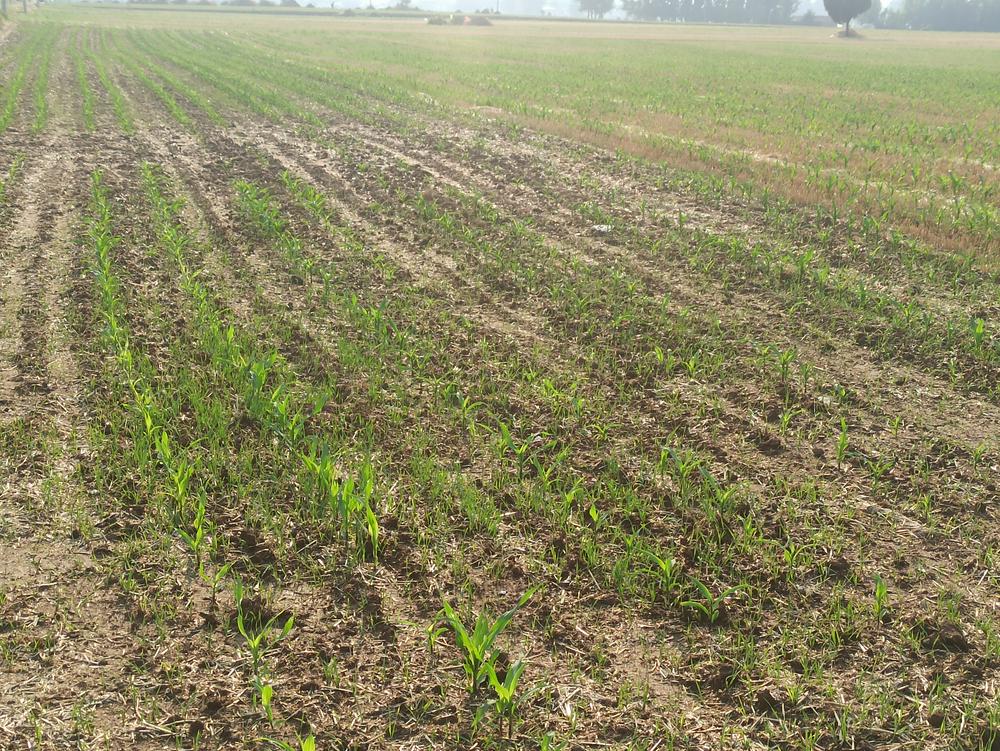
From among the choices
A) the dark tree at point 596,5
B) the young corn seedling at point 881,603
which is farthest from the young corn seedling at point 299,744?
the dark tree at point 596,5

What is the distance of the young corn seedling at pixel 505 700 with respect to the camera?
3.21 m

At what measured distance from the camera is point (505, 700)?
10.6ft

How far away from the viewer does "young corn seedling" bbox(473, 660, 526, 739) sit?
3.21m

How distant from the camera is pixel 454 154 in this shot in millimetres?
15141

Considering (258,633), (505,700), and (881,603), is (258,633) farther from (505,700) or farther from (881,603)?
(881,603)

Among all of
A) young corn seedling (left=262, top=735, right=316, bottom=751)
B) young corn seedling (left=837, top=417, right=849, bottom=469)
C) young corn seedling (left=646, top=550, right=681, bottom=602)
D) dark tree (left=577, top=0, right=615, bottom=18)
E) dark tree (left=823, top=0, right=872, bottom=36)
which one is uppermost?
dark tree (left=577, top=0, right=615, bottom=18)

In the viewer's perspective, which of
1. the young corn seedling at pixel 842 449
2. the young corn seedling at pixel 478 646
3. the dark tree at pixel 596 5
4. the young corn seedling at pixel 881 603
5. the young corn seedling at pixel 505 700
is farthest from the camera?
the dark tree at pixel 596 5

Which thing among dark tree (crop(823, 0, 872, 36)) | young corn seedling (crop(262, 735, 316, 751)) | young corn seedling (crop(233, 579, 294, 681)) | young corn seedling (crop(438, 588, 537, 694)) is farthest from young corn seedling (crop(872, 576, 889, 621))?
dark tree (crop(823, 0, 872, 36))

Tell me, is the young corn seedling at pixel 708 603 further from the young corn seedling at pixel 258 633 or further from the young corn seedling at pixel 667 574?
the young corn seedling at pixel 258 633

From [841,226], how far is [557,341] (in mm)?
5880

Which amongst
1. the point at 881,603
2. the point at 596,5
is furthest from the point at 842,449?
the point at 596,5

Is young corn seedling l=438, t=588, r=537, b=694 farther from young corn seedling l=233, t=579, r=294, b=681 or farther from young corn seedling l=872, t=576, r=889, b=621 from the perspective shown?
young corn seedling l=872, t=576, r=889, b=621

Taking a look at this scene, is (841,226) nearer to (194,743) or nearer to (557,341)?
(557,341)

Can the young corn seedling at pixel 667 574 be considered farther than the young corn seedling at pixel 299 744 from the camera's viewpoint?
Yes
